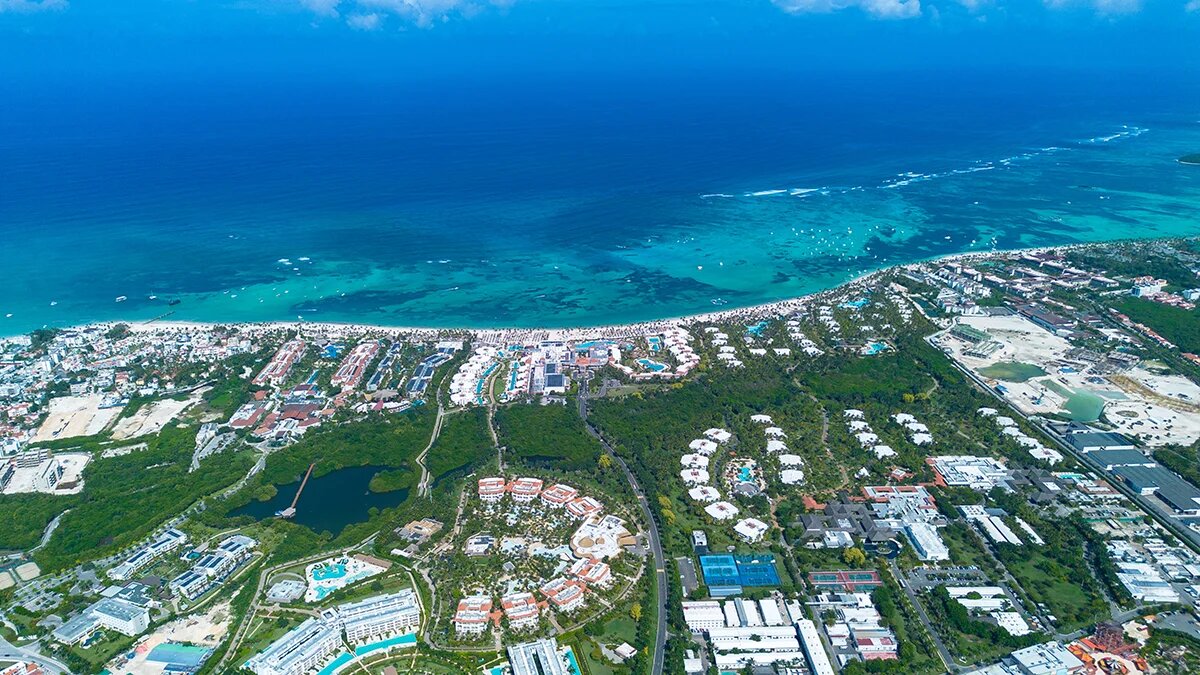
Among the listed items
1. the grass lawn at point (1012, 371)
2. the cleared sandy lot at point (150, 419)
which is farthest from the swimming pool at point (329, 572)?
the grass lawn at point (1012, 371)

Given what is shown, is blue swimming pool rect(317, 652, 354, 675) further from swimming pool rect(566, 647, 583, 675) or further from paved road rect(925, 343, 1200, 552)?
paved road rect(925, 343, 1200, 552)

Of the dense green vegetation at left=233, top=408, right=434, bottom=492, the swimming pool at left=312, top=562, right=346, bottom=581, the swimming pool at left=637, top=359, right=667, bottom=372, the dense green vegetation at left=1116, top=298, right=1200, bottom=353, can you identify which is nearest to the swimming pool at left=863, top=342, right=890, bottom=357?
the swimming pool at left=637, top=359, right=667, bottom=372

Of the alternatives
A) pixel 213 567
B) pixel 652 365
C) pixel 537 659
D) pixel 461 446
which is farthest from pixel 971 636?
pixel 213 567

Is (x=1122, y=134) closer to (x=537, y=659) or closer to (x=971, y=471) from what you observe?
(x=971, y=471)

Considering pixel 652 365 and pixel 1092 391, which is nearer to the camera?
pixel 1092 391

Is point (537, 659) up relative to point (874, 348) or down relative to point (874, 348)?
down

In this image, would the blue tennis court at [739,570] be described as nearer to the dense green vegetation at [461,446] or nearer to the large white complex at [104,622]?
the dense green vegetation at [461,446]

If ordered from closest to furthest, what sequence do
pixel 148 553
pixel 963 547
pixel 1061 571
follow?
pixel 1061 571, pixel 148 553, pixel 963 547
